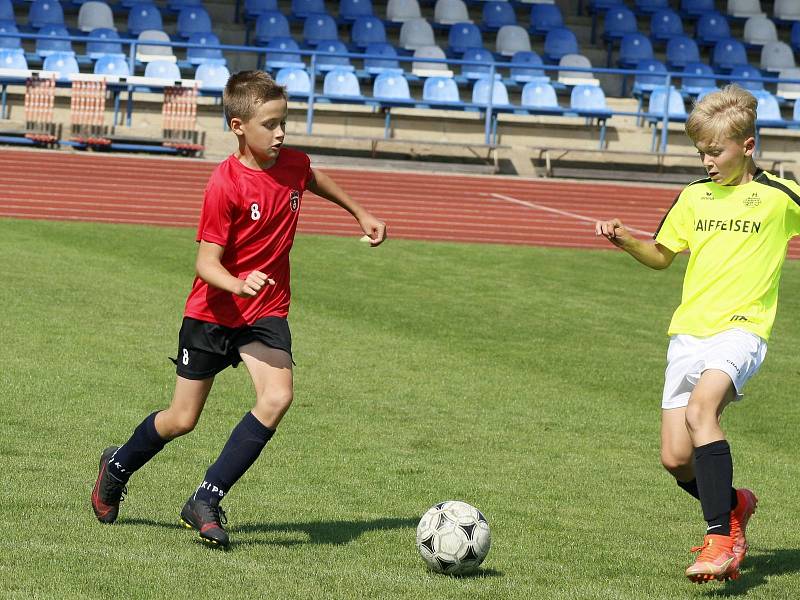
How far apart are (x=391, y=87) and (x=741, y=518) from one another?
20.0 metres

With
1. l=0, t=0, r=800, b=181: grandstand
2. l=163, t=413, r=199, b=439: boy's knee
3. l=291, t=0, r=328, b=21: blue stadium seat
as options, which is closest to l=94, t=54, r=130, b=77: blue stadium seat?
l=0, t=0, r=800, b=181: grandstand

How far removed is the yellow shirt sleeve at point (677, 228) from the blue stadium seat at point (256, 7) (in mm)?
22356

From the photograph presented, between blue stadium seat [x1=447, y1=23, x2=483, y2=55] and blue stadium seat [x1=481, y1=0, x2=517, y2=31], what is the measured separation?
72 centimetres

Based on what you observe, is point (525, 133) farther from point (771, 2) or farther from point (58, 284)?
point (58, 284)

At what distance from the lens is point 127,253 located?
13883 millimetres

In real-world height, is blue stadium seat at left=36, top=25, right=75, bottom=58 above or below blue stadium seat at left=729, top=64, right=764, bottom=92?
below

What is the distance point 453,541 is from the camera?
448cm

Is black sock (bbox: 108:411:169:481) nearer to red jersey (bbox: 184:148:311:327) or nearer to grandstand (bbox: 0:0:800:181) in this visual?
red jersey (bbox: 184:148:311:327)

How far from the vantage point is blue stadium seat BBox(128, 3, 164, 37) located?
2525 centimetres

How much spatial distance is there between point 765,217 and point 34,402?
14.2ft

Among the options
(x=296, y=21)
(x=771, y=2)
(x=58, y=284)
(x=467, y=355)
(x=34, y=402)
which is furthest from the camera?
(x=771, y=2)

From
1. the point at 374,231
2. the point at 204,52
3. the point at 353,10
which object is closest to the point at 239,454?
the point at 374,231

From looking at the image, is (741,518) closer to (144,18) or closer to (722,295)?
(722,295)

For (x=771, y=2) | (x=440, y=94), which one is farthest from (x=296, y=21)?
(x=771, y=2)
